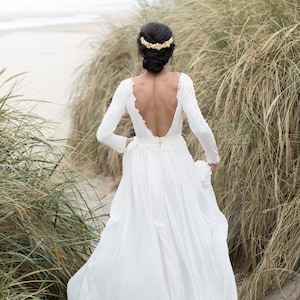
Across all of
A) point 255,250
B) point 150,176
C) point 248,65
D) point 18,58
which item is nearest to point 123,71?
point 248,65

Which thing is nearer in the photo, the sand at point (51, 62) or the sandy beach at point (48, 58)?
the sand at point (51, 62)

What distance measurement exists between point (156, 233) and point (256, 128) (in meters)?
1.18

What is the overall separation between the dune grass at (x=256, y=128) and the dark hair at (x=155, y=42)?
1039mm

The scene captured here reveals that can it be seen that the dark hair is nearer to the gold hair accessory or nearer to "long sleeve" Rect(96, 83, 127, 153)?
the gold hair accessory

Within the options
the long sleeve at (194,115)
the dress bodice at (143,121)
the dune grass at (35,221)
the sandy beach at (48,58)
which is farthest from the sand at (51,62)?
the long sleeve at (194,115)

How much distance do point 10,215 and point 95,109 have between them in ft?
10.7

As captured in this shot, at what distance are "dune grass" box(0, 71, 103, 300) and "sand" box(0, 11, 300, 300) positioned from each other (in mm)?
1642

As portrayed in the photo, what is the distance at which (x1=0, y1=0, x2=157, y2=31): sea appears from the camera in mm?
22984

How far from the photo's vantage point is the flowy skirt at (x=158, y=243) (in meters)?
3.70

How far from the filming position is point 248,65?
4.72 m

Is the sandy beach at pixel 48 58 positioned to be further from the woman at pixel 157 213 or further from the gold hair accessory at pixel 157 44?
the gold hair accessory at pixel 157 44

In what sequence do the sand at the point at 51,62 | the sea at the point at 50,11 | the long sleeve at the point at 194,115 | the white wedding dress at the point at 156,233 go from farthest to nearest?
the sea at the point at 50,11
the sand at the point at 51,62
the white wedding dress at the point at 156,233
the long sleeve at the point at 194,115

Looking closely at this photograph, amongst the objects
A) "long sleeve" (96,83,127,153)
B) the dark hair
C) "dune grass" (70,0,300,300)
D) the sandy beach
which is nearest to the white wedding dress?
"long sleeve" (96,83,127,153)

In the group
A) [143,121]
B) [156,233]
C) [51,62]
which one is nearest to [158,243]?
[156,233]
